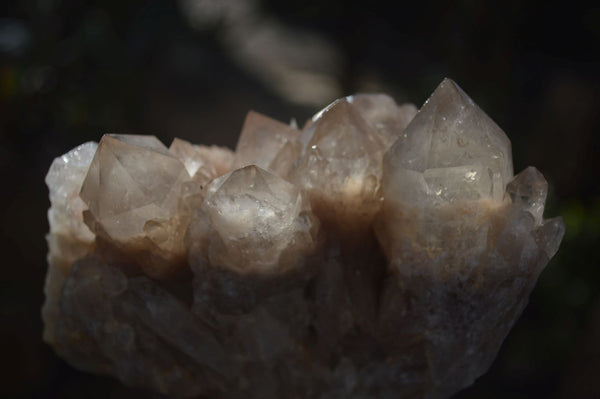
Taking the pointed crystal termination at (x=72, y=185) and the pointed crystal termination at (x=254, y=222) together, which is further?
the pointed crystal termination at (x=72, y=185)

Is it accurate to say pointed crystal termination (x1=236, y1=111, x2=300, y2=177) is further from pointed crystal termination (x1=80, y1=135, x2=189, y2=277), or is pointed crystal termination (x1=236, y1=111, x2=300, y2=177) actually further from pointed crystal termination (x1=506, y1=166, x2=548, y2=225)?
pointed crystal termination (x1=506, y1=166, x2=548, y2=225)

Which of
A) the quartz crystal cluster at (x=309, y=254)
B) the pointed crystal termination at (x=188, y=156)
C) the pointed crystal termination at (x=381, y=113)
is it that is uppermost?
the pointed crystal termination at (x=381, y=113)

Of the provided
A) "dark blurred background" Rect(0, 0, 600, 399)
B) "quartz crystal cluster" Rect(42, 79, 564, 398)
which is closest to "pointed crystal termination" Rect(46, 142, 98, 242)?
"quartz crystal cluster" Rect(42, 79, 564, 398)

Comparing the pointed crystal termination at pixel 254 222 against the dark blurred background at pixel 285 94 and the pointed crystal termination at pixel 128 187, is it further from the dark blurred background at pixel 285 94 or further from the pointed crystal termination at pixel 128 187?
the dark blurred background at pixel 285 94

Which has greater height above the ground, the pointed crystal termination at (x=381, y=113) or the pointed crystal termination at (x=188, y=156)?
the pointed crystal termination at (x=381, y=113)

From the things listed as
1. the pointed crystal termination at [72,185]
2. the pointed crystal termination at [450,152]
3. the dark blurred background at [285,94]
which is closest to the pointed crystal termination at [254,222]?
the pointed crystal termination at [450,152]

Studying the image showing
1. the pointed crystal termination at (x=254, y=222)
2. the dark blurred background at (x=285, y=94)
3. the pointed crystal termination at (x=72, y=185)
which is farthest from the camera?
the dark blurred background at (x=285, y=94)

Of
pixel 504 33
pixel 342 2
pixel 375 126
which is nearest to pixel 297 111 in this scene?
pixel 342 2
